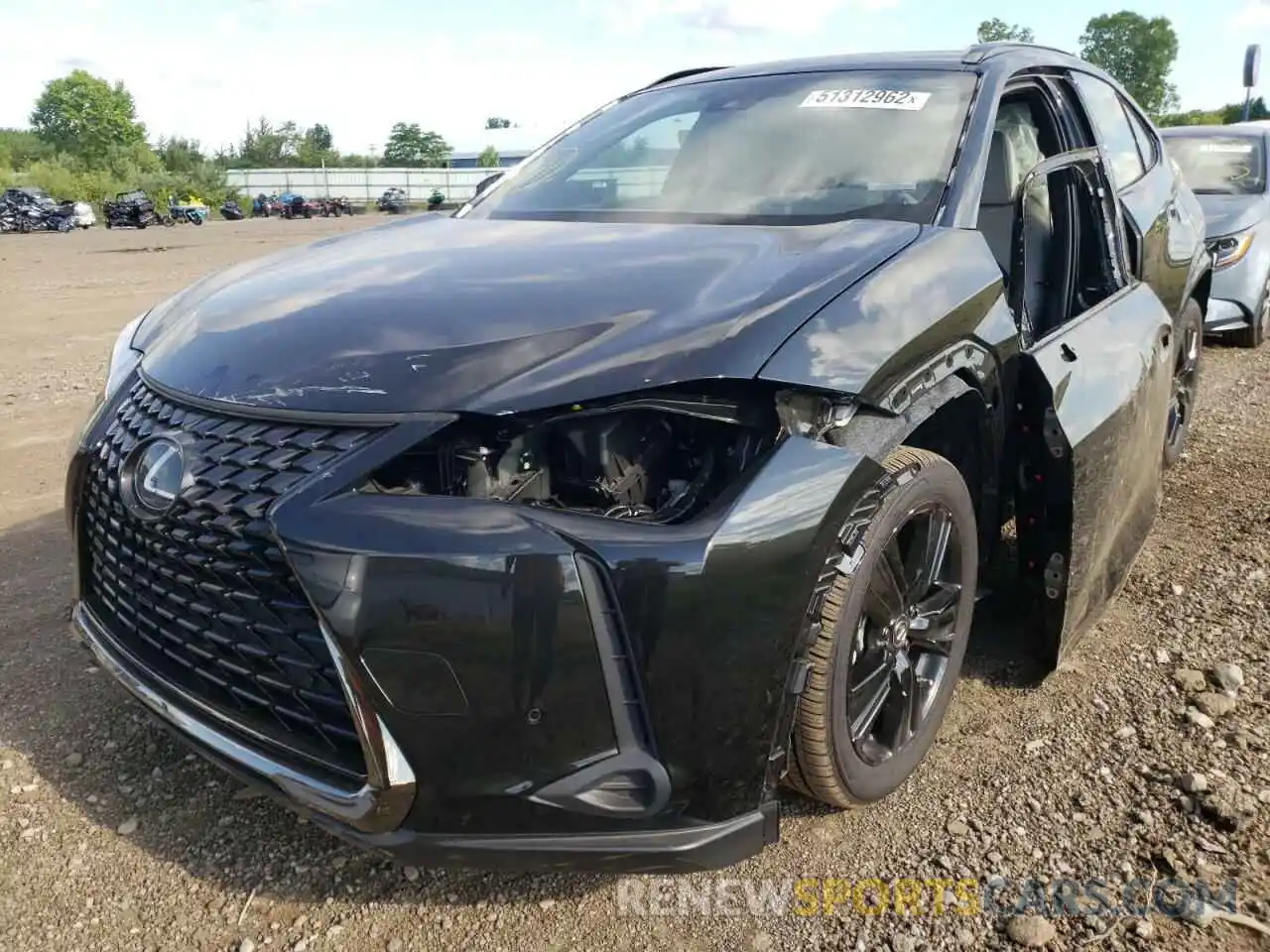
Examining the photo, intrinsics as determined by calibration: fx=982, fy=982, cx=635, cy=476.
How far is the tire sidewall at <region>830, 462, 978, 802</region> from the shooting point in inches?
77.3

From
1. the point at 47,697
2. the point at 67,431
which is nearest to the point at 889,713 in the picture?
the point at 47,697

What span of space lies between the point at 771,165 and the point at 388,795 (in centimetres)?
202

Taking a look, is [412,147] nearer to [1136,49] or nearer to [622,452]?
[1136,49]

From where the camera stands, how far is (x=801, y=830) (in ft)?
7.37

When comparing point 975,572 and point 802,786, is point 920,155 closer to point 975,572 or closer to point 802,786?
point 975,572

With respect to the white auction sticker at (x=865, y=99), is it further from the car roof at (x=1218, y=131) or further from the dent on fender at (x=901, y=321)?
the car roof at (x=1218, y=131)

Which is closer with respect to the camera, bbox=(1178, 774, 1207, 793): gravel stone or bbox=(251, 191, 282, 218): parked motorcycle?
bbox=(1178, 774, 1207, 793): gravel stone

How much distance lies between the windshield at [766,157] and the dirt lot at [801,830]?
1.41 meters

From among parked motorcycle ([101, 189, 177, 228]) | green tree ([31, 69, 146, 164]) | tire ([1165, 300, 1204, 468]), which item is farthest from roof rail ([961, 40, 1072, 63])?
green tree ([31, 69, 146, 164])

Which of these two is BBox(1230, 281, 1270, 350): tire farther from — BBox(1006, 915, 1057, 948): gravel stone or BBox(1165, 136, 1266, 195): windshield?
BBox(1006, 915, 1057, 948): gravel stone

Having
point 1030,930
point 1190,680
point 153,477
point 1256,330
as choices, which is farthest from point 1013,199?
point 1256,330

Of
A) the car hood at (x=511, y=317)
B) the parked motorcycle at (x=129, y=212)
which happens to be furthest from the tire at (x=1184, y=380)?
the parked motorcycle at (x=129, y=212)

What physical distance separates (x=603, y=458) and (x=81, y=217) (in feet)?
143

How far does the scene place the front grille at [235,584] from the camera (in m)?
1.74
